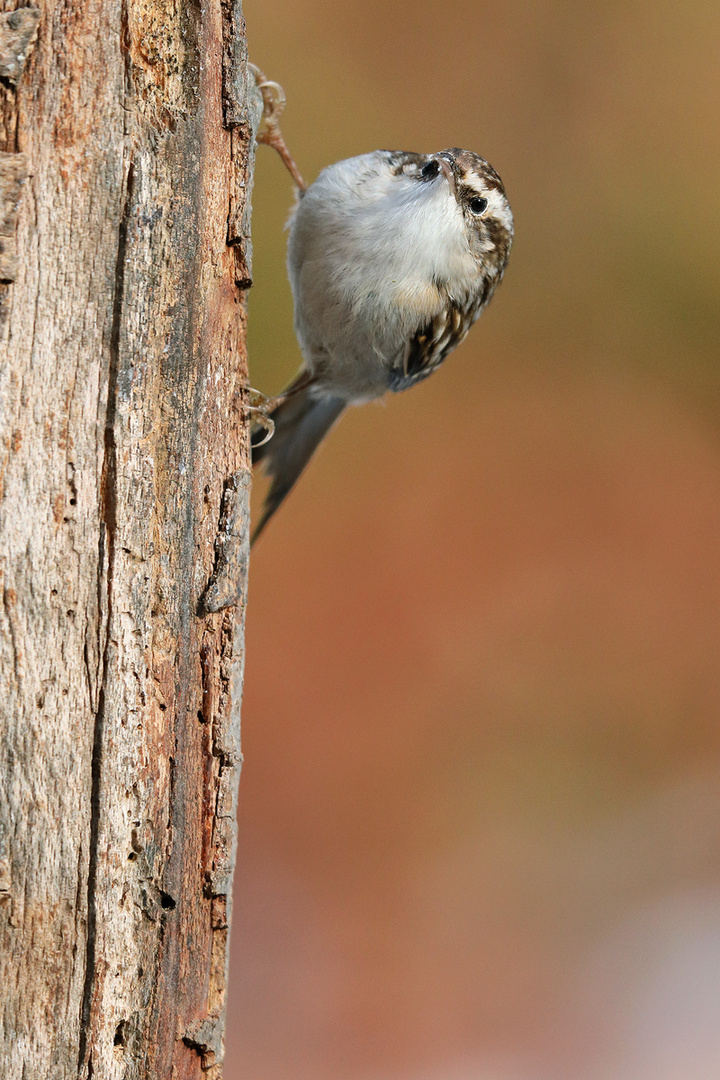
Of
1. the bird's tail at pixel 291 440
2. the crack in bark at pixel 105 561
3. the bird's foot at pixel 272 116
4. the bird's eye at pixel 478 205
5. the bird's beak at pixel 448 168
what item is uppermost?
the bird's foot at pixel 272 116

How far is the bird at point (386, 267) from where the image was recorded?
2145 mm

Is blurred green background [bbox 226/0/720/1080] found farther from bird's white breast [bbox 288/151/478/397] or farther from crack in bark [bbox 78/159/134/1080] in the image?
crack in bark [bbox 78/159/134/1080]

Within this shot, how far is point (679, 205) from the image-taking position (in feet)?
12.6

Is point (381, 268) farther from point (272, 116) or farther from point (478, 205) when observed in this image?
point (272, 116)

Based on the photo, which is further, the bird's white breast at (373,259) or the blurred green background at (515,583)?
the blurred green background at (515,583)

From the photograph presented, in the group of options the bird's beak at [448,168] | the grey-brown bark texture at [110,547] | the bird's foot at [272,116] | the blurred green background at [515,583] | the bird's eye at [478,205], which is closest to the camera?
the grey-brown bark texture at [110,547]

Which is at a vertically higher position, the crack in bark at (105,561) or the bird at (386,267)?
the bird at (386,267)

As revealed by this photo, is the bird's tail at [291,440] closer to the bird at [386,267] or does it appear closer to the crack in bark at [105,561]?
the bird at [386,267]

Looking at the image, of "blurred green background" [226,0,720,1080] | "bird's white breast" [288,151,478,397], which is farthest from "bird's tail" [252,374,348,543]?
"blurred green background" [226,0,720,1080]

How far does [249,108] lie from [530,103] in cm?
271

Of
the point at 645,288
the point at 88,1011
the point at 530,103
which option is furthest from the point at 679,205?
the point at 88,1011

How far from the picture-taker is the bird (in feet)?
7.04

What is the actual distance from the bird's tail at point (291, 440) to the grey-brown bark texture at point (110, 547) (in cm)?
109

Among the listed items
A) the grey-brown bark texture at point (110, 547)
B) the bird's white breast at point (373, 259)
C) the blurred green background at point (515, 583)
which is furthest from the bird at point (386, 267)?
the blurred green background at point (515, 583)
